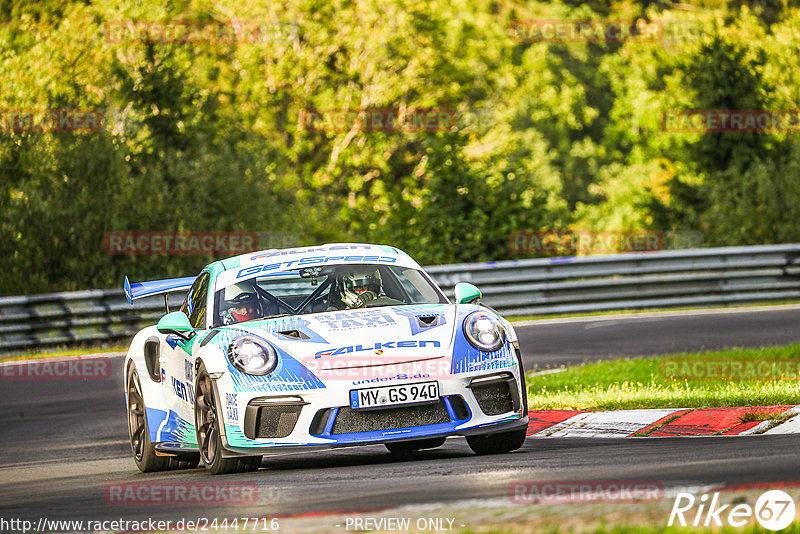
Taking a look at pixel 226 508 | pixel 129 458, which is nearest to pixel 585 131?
pixel 129 458

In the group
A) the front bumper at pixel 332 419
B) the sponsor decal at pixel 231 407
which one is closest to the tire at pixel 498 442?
the front bumper at pixel 332 419

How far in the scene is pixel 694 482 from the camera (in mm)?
6043

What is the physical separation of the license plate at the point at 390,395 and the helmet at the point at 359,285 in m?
1.32

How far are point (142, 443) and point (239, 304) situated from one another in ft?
4.95

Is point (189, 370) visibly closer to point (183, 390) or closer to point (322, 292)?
point (183, 390)

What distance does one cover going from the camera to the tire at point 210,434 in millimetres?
8016

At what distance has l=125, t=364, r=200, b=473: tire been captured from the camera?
9.44 m

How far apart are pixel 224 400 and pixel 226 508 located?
1422 millimetres

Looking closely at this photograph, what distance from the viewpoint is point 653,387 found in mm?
11508

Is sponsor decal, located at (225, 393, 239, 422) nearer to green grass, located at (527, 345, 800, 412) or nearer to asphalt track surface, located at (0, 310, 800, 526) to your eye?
asphalt track surface, located at (0, 310, 800, 526)

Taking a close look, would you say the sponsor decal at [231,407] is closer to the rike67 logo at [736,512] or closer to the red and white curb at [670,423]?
the red and white curb at [670,423]

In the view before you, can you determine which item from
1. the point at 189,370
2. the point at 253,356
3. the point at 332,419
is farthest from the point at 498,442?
the point at 189,370

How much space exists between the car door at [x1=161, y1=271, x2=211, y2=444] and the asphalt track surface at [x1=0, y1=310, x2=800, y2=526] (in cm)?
34

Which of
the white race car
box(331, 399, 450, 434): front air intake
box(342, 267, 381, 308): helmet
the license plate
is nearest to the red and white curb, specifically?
the white race car
